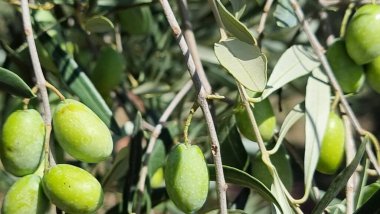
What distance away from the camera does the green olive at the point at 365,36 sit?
1.00 meters

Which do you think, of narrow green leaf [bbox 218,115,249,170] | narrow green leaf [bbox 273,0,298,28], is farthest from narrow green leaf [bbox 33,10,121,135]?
narrow green leaf [bbox 273,0,298,28]

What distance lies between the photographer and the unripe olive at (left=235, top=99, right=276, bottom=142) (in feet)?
3.18

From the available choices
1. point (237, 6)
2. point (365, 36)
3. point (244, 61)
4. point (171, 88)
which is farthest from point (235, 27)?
point (171, 88)

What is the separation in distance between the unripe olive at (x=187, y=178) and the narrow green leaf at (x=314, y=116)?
7.3 inches

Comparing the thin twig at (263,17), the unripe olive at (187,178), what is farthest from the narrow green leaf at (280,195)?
the thin twig at (263,17)

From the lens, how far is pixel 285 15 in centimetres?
110

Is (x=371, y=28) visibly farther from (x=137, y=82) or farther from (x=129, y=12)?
(x=137, y=82)

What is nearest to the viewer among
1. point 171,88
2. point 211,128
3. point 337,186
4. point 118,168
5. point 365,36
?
point 211,128

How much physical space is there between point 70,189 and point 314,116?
35 cm

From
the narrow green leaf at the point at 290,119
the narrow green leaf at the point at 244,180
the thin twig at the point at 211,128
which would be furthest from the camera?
the narrow green leaf at the point at 290,119

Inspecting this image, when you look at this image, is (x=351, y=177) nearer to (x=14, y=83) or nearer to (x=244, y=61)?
(x=244, y=61)

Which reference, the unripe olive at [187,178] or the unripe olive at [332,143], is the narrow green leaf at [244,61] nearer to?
the unripe olive at [187,178]

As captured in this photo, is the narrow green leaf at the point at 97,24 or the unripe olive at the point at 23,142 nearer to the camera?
the unripe olive at the point at 23,142

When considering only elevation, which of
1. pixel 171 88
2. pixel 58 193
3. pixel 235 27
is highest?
pixel 235 27
